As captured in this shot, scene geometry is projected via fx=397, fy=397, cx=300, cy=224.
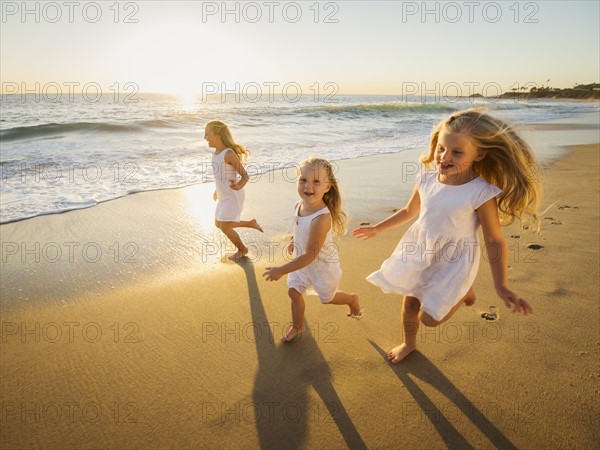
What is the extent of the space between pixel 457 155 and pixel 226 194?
9.33ft

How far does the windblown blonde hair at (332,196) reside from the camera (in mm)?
2693

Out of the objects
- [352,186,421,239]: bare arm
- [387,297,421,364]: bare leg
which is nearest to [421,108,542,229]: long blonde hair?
[352,186,421,239]: bare arm

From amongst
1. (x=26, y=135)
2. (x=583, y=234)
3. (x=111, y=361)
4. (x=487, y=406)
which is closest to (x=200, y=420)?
(x=111, y=361)

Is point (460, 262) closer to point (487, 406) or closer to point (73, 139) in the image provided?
point (487, 406)

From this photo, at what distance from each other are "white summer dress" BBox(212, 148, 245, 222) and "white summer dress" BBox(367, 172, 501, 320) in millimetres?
2431

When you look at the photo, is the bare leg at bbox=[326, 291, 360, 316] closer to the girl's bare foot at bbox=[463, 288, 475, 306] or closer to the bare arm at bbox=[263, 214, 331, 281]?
the bare arm at bbox=[263, 214, 331, 281]

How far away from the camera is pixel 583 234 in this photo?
171 inches

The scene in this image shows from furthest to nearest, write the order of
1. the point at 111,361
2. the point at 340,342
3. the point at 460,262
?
the point at 340,342 < the point at 111,361 < the point at 460,262

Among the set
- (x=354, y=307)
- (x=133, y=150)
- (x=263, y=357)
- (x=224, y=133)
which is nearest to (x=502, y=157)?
(x=354, y=307)

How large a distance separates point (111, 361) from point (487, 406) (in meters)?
2.31

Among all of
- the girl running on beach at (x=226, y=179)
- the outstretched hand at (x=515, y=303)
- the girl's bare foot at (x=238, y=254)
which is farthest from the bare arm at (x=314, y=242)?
the girl running on beach at (x=226, y=179)

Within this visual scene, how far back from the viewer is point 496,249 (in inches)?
83.4

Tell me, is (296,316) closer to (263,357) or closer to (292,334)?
(292,334)

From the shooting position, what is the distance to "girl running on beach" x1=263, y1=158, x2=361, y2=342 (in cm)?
264
